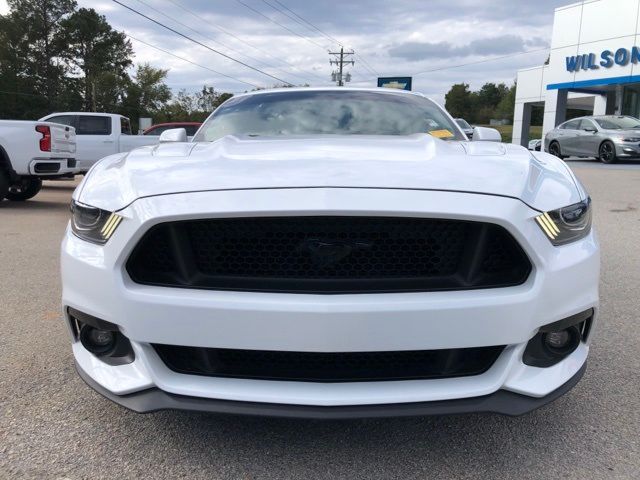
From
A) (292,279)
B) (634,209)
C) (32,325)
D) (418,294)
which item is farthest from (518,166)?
(634,209)

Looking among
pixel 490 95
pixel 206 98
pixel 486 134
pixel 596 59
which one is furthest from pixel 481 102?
pixel 486 134

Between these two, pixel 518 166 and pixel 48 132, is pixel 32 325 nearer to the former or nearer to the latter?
pixel 518 166

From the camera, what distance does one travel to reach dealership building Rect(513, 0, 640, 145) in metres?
24.4

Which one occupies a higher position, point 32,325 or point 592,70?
point 592,70

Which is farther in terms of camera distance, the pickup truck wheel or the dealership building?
the dealership building

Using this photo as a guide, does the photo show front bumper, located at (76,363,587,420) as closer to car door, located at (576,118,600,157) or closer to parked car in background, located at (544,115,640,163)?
parked car in background, located at (544,115,640,163)

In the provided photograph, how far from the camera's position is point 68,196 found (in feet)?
39.2

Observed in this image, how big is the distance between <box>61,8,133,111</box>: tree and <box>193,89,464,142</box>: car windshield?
202ft

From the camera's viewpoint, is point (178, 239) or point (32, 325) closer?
point (178, 239)

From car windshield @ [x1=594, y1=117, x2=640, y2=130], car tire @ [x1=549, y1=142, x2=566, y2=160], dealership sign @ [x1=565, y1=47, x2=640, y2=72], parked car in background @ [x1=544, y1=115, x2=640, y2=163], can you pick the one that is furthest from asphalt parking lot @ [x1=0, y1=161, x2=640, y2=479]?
dealership sign @ [x1=565, y1=47, x2=640, y2=72]

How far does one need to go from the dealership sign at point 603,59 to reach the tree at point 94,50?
4815cm

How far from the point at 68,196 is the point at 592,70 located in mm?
23774

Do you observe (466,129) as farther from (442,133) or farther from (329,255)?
(329,255)

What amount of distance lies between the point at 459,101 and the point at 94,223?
105759 mm
